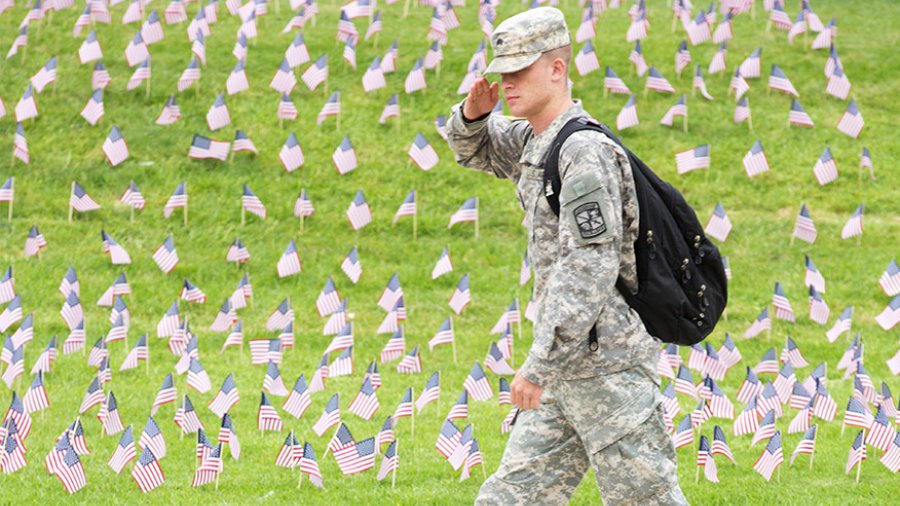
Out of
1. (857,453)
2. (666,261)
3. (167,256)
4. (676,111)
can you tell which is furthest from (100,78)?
(666,261)

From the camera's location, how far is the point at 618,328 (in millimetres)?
4961

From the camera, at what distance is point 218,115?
17.7 m

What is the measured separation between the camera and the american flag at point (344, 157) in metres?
16.7

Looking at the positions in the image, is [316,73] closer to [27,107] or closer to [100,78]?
[100,78]

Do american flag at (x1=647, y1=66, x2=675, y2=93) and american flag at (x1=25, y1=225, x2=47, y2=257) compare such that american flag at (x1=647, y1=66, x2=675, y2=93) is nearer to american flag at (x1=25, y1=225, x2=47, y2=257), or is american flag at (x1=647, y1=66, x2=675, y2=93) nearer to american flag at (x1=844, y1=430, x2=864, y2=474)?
american flag at (x1=25, y1=225, x2=47, y2=257)

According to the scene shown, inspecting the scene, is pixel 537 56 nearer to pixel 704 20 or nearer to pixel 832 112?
pixel 832 112

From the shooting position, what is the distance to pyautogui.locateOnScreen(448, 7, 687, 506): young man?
4.78 metres

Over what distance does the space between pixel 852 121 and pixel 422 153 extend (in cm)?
566

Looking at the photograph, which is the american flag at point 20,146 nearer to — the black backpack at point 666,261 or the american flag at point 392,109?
the american flag at point 392,109

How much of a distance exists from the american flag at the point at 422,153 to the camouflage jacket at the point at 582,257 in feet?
36.8

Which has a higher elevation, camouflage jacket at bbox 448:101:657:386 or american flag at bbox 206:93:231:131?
camouflage jacket at bbox 448:101:657:386

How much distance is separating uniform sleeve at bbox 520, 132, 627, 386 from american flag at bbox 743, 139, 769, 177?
11.9 metres

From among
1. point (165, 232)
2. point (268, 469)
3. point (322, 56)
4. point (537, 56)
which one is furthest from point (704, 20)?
point (537, 56)

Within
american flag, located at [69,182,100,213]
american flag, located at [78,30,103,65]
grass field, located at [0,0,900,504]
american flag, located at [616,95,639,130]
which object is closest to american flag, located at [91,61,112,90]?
grass field, located at [0,0,900,504]
